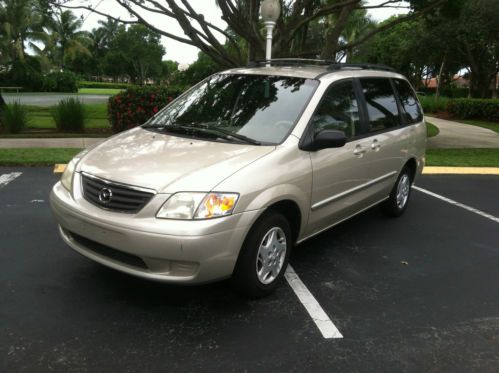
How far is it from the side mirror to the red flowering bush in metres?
8.08

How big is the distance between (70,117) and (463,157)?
9632 mm

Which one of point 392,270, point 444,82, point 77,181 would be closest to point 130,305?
point 77,181

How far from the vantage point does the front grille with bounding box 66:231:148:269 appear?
336cm

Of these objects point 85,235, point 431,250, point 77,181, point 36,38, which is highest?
point 36,38

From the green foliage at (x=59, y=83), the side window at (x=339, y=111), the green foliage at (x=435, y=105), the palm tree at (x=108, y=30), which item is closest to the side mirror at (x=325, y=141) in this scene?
the side window at (x=339, y=111)

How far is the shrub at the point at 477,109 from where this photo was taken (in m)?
22.9

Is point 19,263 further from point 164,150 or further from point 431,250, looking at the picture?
point 431,250

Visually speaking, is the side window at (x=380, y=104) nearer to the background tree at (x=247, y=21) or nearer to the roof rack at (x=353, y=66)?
the roof rack at (x=353, y=66)

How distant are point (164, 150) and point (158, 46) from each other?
82607mm

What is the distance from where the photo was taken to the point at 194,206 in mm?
3217

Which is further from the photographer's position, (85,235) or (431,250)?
(431,250)

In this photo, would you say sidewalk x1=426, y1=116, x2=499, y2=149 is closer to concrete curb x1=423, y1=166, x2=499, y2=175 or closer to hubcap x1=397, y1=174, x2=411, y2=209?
concrete curb x1=423, y1=166, x2=499, y2=175

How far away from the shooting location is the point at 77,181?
3.68 metres

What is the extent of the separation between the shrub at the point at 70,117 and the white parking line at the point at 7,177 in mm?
5420
